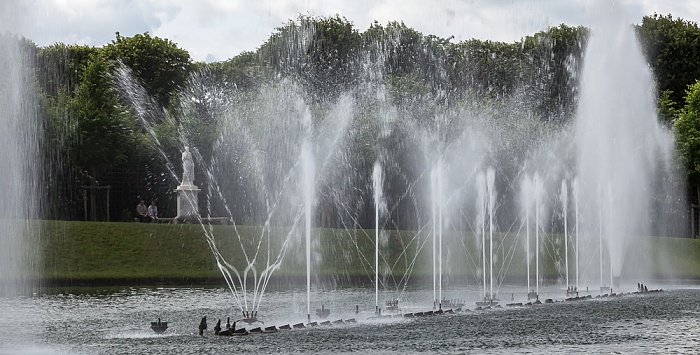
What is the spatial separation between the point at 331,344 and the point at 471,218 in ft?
122

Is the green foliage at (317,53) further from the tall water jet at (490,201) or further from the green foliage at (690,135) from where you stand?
the green foliage at (690,135)

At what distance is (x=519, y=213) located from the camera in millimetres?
60656

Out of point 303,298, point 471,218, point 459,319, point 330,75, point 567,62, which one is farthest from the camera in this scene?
point 567,62

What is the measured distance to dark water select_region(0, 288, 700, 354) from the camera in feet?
Result: 73.2

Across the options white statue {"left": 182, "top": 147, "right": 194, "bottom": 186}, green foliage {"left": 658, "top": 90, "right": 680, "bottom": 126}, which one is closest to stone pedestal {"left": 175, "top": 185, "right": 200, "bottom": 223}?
white statue {"left": 182, "top": 147, "right": 194, "bottom": 186}

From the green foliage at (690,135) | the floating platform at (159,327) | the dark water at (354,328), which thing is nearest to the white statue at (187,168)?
the dark water at (354,328)

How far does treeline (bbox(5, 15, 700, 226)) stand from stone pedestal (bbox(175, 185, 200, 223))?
718cm

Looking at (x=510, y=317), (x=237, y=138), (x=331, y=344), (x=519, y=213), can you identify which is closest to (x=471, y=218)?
(x=519, y=213)

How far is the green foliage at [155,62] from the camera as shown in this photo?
74688 millimetres

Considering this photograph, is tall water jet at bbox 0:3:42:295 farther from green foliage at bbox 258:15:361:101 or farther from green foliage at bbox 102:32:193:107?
green foliage at bbox 102:32:193:107

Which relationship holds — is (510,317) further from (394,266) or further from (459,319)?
(394,266)

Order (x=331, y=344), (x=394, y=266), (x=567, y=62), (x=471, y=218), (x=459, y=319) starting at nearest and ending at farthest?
(x=331, y=344) → (x=459, y=319) → (x=394, y=266) → (x=471, y=218) → (x=567, y=62)

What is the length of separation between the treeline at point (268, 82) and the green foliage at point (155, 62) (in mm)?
84

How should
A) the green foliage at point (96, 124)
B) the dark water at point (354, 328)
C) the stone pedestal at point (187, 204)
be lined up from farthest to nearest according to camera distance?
the green foliage at point (96, 124) → the stone pedestal at point (187, 204) → the dark water at point (354, 328)
